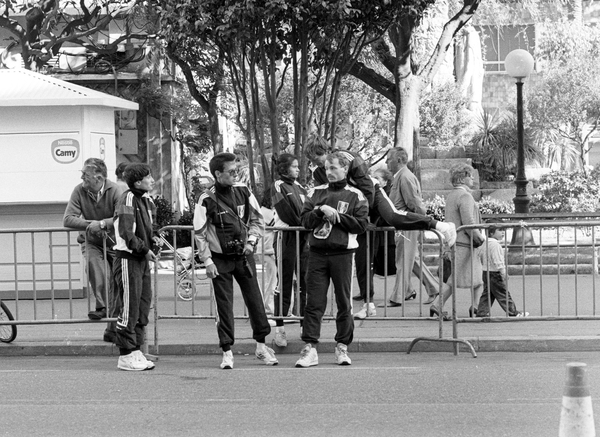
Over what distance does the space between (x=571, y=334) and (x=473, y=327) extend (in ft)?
3.59

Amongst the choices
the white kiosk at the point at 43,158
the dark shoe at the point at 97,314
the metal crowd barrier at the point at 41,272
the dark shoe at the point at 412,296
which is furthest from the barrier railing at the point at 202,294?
the white kiosk at the point at 43,158

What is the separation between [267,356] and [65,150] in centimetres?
552

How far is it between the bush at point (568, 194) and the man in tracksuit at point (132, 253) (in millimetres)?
14425

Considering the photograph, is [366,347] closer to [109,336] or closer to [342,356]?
[342,356]

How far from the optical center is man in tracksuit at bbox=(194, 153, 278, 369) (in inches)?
365

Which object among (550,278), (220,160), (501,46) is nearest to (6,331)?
(220,160)

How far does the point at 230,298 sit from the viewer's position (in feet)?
Answer: 30.9

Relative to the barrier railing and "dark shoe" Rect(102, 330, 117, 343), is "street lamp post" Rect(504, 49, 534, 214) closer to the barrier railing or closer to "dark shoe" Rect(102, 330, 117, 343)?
the barrier railing

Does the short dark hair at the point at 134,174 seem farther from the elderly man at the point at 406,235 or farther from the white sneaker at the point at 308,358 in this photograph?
the elderly man at the point at 406,235

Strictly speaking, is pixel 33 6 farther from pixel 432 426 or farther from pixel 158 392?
pixel 432 426

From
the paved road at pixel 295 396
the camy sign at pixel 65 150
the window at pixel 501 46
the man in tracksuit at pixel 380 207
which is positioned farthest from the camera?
the window at pixel 501 46

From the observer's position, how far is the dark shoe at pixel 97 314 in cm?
1034

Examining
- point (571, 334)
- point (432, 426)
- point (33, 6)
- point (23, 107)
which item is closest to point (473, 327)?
point (571, 334)

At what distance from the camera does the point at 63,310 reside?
13.3 m
